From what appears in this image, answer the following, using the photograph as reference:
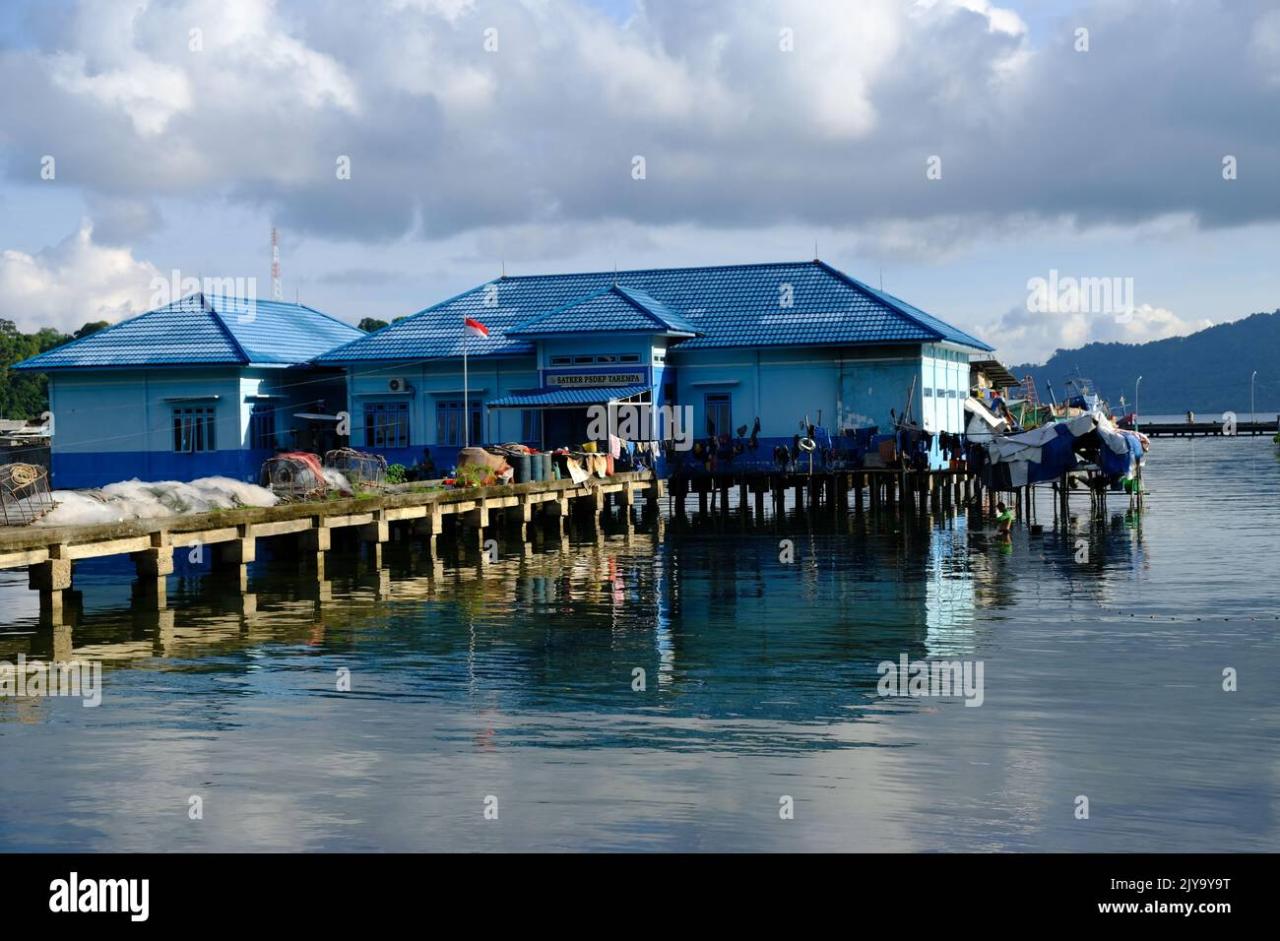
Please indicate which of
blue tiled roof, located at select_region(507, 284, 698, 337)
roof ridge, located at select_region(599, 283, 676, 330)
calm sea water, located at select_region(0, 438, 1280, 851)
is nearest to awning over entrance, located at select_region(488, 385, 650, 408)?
blue tiled roof, located at select_region(507, 284, 698, 337)

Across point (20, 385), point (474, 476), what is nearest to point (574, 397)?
point (474, 476)

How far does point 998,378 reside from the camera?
69375 mm

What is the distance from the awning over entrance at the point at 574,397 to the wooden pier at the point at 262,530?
2.69 meters

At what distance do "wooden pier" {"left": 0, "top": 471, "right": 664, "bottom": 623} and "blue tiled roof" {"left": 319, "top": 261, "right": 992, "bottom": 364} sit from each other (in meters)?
6.64

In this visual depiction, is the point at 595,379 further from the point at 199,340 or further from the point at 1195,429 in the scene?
the point at 1195,429

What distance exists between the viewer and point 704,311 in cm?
4788

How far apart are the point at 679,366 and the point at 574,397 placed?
13.2ft

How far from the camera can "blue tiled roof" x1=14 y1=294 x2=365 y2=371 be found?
4697 centimetres

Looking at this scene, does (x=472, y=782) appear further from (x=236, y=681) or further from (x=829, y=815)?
(x=236, y=681)

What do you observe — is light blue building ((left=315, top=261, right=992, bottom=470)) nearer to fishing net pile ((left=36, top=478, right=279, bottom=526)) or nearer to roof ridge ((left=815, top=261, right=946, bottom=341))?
roof ridge ((left=815, top=261, right=946, bottom=341))

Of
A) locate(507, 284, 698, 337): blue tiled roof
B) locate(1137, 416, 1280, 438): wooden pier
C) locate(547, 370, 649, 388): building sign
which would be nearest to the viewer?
locate(507, 284, 698, 337): blue tiled roof

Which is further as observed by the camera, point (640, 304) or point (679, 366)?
point (679, 366)

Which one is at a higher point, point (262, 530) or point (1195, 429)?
point (1195, 429)

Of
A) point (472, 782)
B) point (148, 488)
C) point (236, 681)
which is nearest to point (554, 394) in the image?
point (148, 488)
